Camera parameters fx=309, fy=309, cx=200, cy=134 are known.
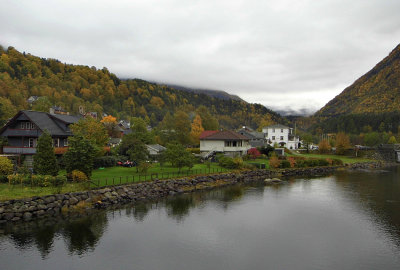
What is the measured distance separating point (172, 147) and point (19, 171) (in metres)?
20.3

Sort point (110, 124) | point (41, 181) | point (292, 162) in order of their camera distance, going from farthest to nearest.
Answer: point (110, 124) → point (292, 162) → point (41, 181)

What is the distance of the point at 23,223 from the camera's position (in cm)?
2678

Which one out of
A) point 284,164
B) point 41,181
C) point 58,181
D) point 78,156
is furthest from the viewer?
point 284,164

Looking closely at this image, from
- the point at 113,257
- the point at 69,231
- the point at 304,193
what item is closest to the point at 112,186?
the point at 69,231

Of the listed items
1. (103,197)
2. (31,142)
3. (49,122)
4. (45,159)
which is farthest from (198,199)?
(49,122)

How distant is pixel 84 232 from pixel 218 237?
11.0 meters

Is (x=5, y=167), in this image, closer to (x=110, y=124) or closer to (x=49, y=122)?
(x=49, y=122)

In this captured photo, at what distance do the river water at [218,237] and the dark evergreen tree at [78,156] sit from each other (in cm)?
631

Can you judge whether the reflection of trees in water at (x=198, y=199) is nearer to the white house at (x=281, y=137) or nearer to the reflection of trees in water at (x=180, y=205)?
the reflection of trees in water at (x=180, y=205)

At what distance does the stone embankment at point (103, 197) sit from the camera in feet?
90.3

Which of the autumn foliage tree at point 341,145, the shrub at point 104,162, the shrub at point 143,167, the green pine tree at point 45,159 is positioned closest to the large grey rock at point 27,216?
the green pine tree at point 45,159

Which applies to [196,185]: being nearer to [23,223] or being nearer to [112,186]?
[112,186]

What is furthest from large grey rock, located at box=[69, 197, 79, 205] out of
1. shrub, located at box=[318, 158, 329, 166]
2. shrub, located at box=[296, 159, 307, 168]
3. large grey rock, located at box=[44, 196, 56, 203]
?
shrub, located at box=[318, 158, 329, 166]

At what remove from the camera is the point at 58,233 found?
81.6ft
